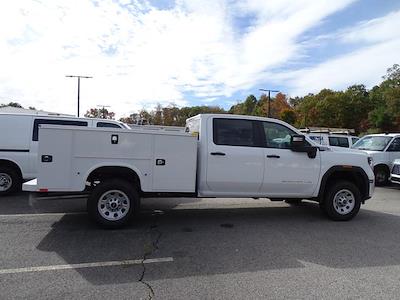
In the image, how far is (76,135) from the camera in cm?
641

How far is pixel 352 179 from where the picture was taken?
8086mm

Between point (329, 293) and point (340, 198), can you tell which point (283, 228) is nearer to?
point (340, 198)

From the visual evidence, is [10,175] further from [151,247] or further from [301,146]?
[301,146]

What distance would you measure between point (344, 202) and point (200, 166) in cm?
307

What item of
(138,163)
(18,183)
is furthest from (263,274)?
(18,183)

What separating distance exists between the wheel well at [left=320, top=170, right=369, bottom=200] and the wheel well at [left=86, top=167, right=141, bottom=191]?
3793mm

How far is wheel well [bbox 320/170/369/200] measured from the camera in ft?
25.9

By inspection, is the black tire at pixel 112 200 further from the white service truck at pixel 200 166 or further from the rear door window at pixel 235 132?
the rear door window at pixel 235 132

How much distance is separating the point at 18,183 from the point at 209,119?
529 cm

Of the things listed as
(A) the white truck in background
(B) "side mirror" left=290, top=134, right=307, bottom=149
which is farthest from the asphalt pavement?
(A) the white truck in background

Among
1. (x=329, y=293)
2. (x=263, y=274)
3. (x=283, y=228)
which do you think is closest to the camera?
(x=329, y=293)

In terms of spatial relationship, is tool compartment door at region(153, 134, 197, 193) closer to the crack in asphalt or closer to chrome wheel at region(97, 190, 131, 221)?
chrome wheel at region(97, 190, 131, 221)

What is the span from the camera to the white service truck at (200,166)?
644 cm

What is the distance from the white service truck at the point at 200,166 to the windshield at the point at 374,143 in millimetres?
6602
